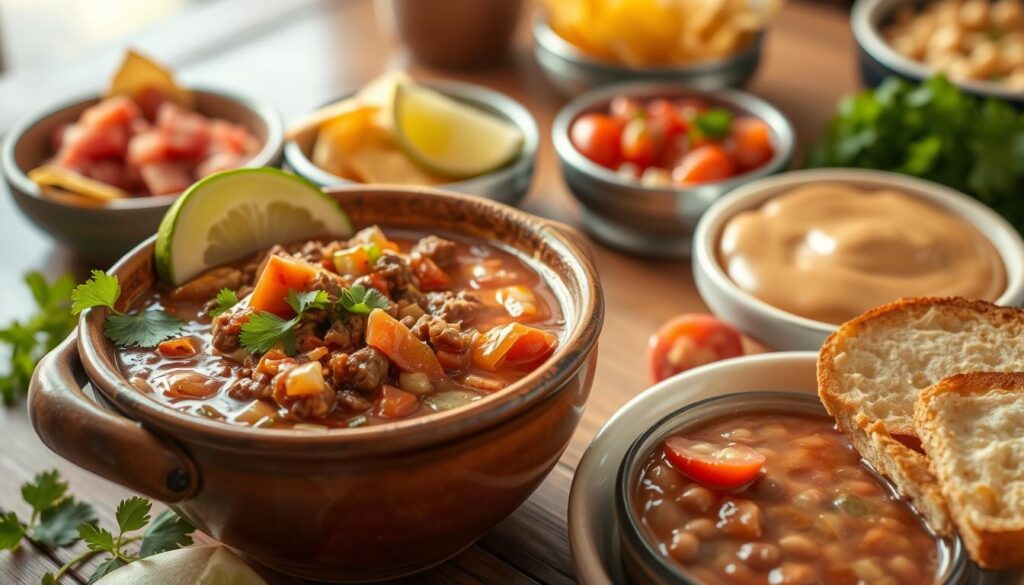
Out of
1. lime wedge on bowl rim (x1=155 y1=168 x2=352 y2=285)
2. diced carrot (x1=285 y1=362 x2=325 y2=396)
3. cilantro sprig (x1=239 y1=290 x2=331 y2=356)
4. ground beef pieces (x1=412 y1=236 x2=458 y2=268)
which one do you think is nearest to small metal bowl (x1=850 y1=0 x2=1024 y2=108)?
ground beef pieces (x1=412 y1=236 x2=458 y2=268)

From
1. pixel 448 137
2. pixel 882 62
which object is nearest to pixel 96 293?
pixel 448 137

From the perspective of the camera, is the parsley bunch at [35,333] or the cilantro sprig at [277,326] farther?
the parsley bunch at [35,333]

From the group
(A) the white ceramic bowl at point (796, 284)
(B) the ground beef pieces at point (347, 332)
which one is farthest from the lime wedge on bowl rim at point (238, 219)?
(A) the white ceramic bowl at point (796, 284)

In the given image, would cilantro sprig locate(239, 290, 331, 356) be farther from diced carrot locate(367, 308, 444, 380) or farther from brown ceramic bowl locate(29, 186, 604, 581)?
brown ceramic bowl locate(29, 186, 604, 581)

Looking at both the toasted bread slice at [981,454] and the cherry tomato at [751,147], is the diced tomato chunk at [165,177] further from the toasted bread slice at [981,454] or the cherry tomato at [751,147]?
the toasted bread slice at [981,454]

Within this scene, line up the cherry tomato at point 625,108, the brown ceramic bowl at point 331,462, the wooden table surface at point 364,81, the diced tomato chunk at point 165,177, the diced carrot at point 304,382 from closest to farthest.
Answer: the brown ceramic bowl at point 331,462 → the diced carrot at point 304,382 → the wooden table surface at point 364,81 → the diced tomato chunk at point 165,177 → the cherry tomato at point 625,108

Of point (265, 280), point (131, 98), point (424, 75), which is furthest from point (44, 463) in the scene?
point (424, 75)

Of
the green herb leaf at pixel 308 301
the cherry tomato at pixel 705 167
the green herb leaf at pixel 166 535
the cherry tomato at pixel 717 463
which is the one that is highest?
the green herb leaf at pixel 308 301

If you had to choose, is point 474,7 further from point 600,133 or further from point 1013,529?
point 1013,529
